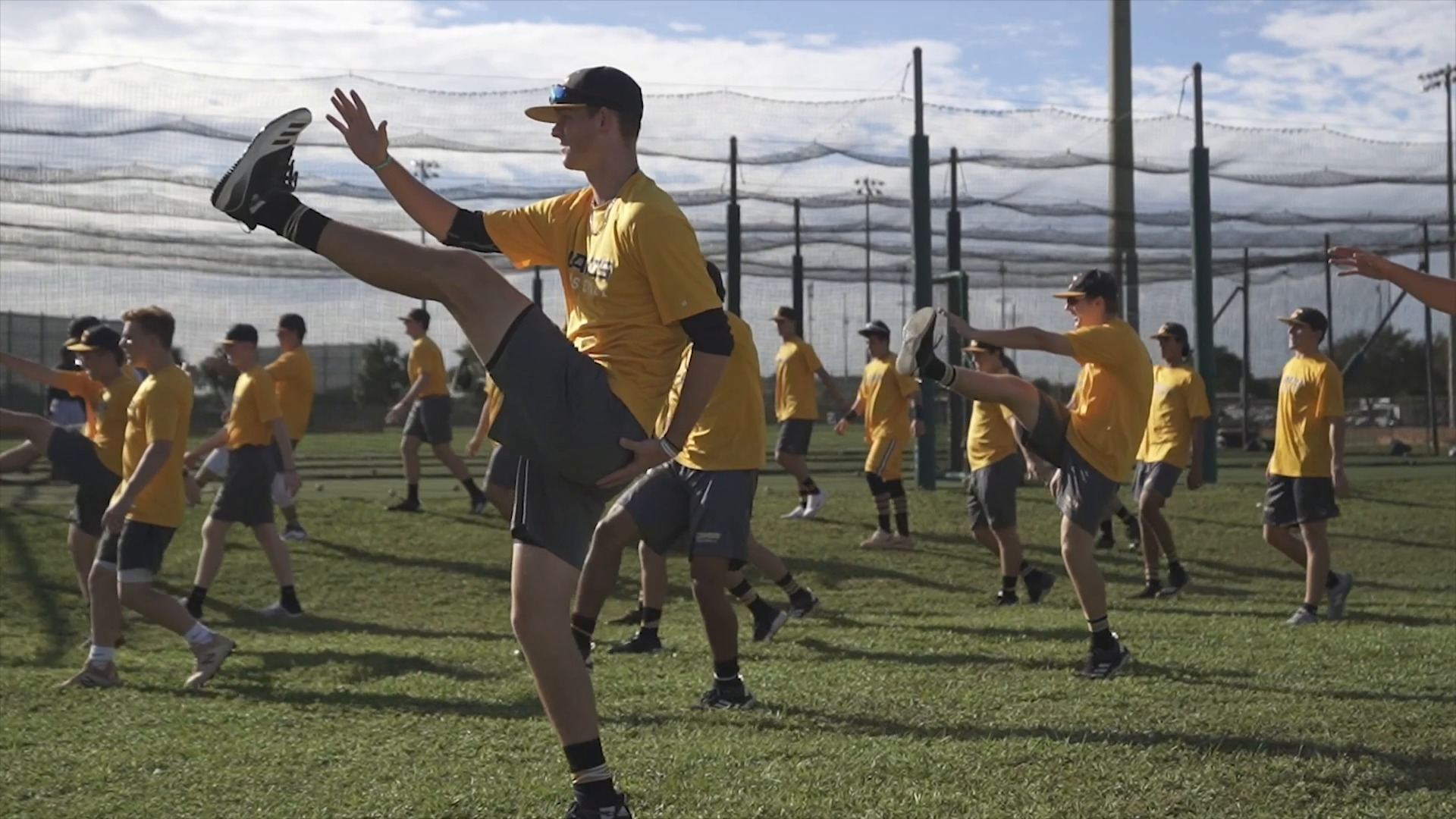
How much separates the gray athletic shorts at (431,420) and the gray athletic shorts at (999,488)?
6.05 m

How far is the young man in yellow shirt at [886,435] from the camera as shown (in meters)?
15.9

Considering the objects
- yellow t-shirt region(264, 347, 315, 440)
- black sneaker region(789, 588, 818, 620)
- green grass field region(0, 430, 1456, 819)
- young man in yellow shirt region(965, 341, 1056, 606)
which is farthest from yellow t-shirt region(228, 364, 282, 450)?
young man in yellow shirt region(965, 341, 1056, 606)

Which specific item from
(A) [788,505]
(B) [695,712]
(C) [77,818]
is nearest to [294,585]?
(A) [788,505]

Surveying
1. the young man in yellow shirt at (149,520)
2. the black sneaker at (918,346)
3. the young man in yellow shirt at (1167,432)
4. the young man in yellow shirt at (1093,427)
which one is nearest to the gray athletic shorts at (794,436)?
the young man in yellow shirt at (1167,432)

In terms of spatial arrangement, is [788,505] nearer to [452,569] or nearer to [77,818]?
[452,569]

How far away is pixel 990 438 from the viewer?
1317 cm

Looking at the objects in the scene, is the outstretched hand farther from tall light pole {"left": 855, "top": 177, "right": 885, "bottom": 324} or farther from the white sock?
tall light pole {"left": 855, "top": 177, "right": 885, "bottom": 324}

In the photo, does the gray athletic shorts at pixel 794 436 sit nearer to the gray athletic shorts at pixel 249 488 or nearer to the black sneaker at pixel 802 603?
the gray athletic shorts at pixel 249 488

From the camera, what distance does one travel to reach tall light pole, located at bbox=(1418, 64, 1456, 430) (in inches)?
919

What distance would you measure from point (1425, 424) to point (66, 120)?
28877 mm

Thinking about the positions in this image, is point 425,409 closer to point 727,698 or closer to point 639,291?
point 727,698

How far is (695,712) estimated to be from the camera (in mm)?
7262

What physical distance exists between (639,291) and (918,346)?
2909mm

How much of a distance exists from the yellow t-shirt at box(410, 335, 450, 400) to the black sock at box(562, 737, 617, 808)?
12.5 m
